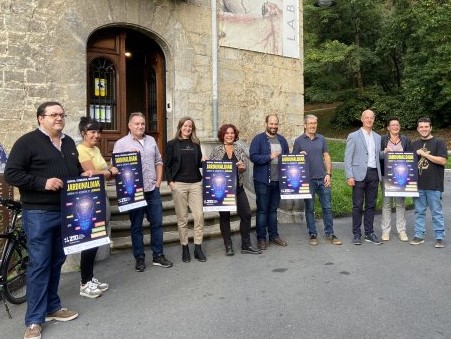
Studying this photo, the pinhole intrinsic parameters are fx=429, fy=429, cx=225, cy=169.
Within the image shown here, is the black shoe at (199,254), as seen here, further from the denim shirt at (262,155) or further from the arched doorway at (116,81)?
the arched doorway at (116,81)

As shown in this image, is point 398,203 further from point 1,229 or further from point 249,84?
point 1,229

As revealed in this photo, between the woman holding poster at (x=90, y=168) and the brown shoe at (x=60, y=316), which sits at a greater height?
the woman holding poster at (x=90, y=168)

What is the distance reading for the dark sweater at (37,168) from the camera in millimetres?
3539

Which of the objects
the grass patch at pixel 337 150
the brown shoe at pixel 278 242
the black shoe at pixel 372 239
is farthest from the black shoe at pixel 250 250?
the grass patch at pixel 337 150

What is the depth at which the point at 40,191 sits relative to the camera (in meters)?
3.66

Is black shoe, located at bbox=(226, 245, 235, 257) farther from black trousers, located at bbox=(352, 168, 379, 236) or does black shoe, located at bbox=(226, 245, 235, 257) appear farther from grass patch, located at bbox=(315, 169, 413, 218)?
grass patch, located at bbox=(315, 169, 413, 218)

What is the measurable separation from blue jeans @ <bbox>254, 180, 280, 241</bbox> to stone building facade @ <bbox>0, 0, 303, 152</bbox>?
2884 mm

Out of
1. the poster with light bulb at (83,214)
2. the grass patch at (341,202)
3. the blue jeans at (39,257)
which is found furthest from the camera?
the grass patch at (341,202)

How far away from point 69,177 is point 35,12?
4.49 m

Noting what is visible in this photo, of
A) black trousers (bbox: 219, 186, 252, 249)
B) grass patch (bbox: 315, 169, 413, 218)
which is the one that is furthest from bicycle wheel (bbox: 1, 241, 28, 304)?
grass patch (bbox: 315, 169, 413, 218)

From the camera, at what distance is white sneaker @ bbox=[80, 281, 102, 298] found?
450cm

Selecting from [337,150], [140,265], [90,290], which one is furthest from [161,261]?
[337,150]

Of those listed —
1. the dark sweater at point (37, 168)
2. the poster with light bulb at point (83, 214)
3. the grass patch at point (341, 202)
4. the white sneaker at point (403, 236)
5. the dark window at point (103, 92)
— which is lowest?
the white sneaker at point (403, 236)

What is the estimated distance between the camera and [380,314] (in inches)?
156
